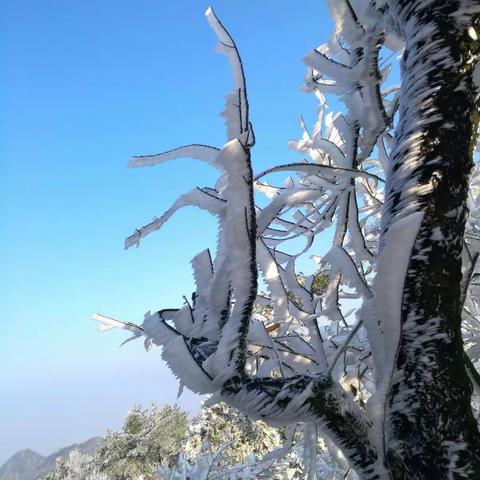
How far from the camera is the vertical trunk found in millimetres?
891

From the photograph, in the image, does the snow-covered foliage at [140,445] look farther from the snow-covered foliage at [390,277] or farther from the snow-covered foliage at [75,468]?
the snow-covered foliage at [390,277]

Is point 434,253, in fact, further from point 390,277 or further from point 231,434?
point 231,434

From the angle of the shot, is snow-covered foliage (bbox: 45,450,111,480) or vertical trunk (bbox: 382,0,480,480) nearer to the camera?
vertical trunk (bbox: 382,0,480,480)

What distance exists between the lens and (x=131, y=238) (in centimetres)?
135

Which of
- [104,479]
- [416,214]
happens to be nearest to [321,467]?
[416,214]

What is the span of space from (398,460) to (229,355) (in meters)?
0.44

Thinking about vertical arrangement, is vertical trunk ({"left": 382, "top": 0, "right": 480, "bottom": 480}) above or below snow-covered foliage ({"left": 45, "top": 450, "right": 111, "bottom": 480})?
above

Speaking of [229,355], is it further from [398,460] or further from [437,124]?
[437,124]

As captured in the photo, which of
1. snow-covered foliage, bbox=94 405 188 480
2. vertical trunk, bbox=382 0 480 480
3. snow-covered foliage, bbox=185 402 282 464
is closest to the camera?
vertical trunk, bbox=382 0 480 480

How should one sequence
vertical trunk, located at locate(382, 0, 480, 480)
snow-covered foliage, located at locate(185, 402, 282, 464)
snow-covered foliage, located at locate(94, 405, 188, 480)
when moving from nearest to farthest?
vertical trunk, located at locate(382, 0, 480, 480), snow-covered foliage, located at locate(185, 402, 282, 464), snow-covered foliage, located at locate(94, 405, 188, 480)

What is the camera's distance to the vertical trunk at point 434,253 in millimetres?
891

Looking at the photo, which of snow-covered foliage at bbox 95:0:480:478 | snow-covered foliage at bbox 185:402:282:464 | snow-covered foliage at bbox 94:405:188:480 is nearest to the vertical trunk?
snow-covered foliage at bbox 95:0:480:478

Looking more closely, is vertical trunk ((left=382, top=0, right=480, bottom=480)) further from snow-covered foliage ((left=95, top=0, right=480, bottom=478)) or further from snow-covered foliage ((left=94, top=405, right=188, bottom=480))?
snow-covered foliage ((left=94, top=405, right=188, bottom=480))

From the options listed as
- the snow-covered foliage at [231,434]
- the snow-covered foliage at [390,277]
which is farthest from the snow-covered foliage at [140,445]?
the snow-covered foliage at [390,277]
